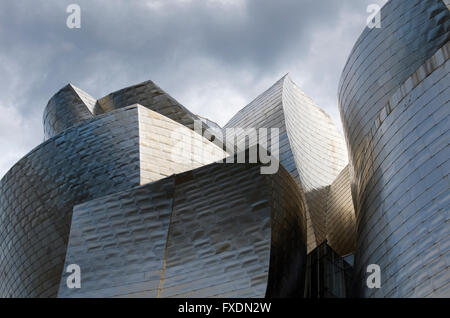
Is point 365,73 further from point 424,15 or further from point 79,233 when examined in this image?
point 79,233

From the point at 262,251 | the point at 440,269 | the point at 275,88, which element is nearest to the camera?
the point at 440,269

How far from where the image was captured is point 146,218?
16.0 m

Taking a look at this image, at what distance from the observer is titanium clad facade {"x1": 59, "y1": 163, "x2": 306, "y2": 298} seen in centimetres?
1502

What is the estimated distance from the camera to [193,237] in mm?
15609

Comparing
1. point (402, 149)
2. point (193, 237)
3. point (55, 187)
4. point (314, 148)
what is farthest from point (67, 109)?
point (402, 149)

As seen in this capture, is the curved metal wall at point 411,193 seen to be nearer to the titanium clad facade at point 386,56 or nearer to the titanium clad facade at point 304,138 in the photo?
the titanium clad facade at point 386,56

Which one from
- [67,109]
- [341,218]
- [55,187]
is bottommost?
[55,187]

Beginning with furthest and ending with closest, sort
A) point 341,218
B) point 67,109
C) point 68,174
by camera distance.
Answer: point 67,109 < point 341,218 < point 68,174

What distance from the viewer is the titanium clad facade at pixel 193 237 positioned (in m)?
15.0

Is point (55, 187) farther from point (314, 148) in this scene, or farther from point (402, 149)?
point (314, 148)

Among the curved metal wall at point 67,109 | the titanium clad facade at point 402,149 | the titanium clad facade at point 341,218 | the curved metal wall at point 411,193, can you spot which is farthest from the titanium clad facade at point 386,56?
the curved metal wall at point 67,109
